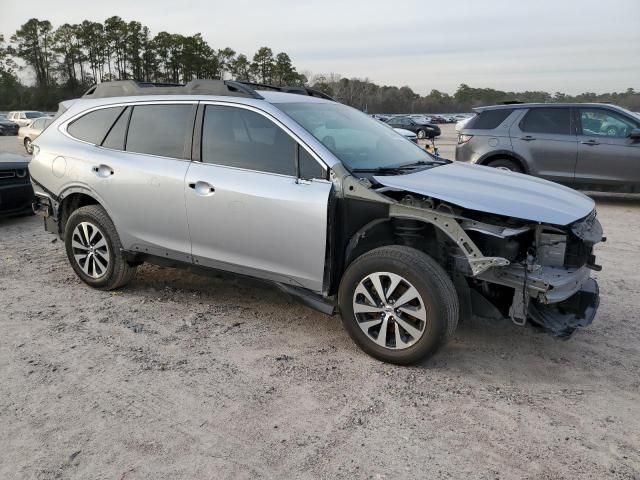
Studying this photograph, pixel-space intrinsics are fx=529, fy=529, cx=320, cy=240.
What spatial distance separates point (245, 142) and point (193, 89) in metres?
0.82

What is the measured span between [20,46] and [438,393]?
8510cm

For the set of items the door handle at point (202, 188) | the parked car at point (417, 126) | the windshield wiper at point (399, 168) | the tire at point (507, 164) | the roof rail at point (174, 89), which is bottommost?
the parked car at point (417, 126)

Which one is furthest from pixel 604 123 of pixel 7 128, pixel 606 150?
pixel 7 128

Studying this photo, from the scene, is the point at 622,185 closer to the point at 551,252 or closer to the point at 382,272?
the point at 551,252

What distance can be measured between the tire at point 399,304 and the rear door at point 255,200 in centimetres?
31

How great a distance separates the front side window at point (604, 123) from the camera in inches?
346

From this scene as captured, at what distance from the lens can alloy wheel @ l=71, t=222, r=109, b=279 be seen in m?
4.73

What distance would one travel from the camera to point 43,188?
201 inches

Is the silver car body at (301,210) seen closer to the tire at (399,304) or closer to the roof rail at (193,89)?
the roof rail at (193,89)

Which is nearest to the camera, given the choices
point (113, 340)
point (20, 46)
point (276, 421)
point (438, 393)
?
point (276, 421)

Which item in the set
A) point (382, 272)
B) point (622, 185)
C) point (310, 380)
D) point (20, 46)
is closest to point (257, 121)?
point (382, 272)

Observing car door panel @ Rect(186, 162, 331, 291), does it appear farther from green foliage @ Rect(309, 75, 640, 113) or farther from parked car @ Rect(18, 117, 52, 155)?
green foliage @ Rect(309, 75, 640, 113)

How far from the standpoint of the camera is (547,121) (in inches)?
363

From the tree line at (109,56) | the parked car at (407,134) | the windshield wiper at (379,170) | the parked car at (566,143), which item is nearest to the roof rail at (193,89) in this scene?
the parked car at (407,134)
